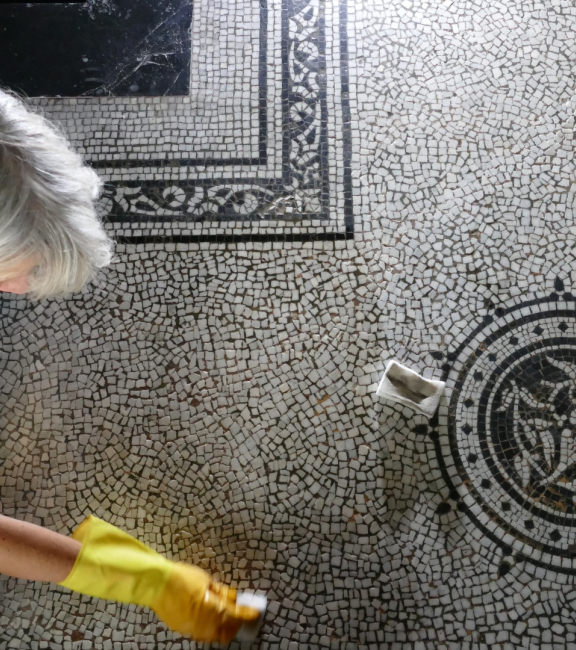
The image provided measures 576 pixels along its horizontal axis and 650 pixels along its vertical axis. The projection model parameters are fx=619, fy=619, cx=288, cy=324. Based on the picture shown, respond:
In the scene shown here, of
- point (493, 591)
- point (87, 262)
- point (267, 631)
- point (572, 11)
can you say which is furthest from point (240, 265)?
point (572, 11)

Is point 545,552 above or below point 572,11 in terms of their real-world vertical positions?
below

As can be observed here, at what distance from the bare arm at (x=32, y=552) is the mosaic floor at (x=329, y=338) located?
33cm

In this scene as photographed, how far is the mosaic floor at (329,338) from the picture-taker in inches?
61.5

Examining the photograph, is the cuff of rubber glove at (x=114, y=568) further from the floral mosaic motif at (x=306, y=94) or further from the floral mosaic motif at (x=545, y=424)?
the floral mosaic motif at (x=306, y=94)

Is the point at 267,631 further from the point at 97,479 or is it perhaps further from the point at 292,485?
the point at 97,479

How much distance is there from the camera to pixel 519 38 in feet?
6.47

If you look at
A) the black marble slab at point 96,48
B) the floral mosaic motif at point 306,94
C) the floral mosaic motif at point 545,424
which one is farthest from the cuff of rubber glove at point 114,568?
the black marble slab at point 96,48

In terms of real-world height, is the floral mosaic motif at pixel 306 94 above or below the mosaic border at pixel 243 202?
above

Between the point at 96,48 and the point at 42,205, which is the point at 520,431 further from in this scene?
the point at 96,48

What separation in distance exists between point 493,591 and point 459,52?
1586 mm

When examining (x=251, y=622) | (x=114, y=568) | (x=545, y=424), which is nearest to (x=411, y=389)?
(x=545, y=424)

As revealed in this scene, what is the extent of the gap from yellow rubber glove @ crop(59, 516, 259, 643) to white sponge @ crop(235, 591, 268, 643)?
1cm

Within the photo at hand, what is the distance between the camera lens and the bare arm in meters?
1.21

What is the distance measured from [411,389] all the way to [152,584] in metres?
0.80
